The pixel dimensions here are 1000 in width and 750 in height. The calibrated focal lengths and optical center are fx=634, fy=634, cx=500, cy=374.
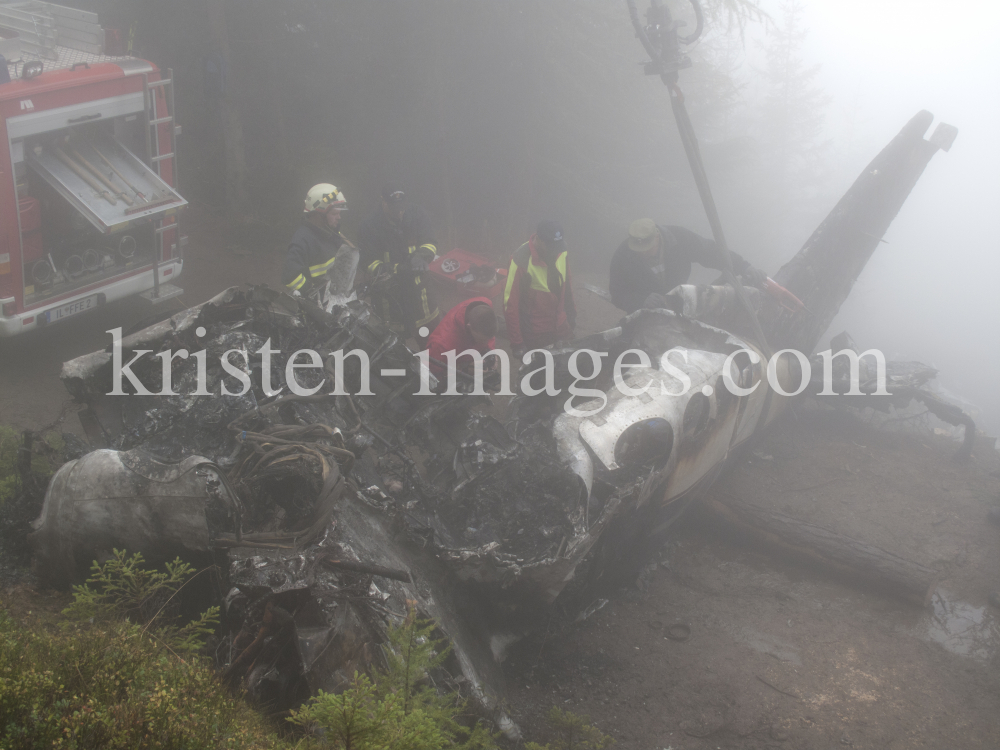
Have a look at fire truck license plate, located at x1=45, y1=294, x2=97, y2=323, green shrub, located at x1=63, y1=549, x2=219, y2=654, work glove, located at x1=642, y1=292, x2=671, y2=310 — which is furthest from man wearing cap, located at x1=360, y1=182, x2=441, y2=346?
green shrub, located at x1=63, y1=549, x2=219, y2=654

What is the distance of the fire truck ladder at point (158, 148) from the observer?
6.29 meters

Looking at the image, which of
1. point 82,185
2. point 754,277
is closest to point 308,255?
point 82,185

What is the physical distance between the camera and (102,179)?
6.00 metres

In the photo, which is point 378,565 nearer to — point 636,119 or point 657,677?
point 657,677

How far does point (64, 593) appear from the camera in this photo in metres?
3.20

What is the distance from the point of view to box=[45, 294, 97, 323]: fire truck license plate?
587 centimetres

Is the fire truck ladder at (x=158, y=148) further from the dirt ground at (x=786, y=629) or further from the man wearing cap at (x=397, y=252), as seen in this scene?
the man wearing cap at (x=397, y=252)

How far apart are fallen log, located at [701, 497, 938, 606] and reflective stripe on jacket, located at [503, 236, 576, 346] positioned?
84.3 inches

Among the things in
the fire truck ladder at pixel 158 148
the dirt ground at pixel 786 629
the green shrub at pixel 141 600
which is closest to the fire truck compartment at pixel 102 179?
the fire truck ladder at pixel 158 148

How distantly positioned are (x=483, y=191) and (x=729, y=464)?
8665 mm

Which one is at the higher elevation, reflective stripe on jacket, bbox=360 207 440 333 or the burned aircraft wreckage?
reflective stripe on jacket, bbox=360 207 440 333

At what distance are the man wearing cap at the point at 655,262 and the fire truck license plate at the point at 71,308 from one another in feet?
17.1

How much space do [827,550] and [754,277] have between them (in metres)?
2.99

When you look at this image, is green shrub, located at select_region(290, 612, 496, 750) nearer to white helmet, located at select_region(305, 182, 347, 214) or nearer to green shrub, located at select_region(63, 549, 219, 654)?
green shrub, located at select_region(63, 549, 219, 654)
